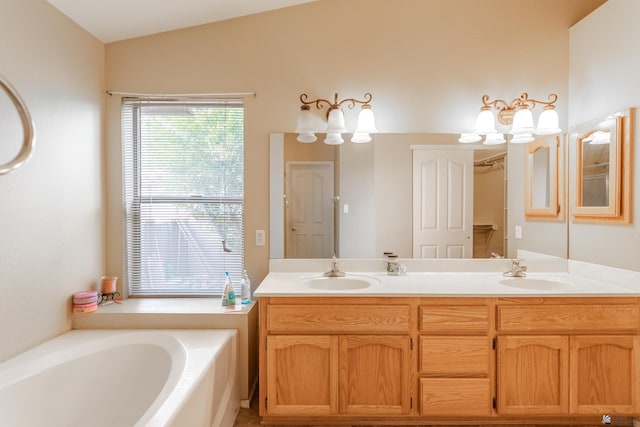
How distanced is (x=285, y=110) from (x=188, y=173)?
0.81 m

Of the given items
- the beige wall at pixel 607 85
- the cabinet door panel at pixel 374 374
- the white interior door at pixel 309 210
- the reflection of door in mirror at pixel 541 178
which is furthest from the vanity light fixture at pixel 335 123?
the beige wall at pixel 607 85

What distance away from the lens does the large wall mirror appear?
2.12 m

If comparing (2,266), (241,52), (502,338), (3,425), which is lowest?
(3,425)

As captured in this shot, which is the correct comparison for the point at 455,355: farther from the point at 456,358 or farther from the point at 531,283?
the point at 531,283

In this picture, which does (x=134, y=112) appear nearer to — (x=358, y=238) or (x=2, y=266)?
(x=2, y=266)

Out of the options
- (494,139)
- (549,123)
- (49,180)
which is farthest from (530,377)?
(49,180)

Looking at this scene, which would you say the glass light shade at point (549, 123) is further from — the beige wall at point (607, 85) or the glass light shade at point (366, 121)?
the glass light shade at point (366, 121)

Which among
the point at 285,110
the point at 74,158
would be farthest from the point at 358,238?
the point at 74,158

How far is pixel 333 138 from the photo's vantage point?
207 cm

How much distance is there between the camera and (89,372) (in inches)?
61.5

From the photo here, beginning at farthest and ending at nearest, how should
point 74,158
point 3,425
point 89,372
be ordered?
point 74,158
point 89,372
point 3,425

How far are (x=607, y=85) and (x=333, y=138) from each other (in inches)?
66.3

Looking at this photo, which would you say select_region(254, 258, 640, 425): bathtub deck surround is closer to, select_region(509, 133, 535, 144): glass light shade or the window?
the window

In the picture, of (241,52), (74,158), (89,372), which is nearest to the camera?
(89,372)
